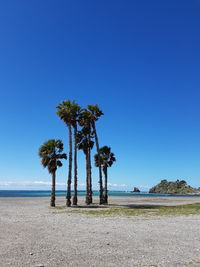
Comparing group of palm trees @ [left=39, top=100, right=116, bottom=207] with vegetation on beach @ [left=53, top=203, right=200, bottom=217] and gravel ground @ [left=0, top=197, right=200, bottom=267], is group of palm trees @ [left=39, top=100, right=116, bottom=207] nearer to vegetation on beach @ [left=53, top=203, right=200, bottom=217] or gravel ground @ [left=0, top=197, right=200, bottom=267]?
vegetation on beach @ [left=53, top=203, right=200, bottom=217]

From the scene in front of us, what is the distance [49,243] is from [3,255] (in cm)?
264

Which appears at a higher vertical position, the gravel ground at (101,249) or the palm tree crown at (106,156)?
the palm tree crown at (106,156)

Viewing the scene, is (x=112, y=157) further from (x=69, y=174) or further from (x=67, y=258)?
(x=67, y=258)

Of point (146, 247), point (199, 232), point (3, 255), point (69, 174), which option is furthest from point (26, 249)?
point (69, 174)

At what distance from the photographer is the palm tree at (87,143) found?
4081cm

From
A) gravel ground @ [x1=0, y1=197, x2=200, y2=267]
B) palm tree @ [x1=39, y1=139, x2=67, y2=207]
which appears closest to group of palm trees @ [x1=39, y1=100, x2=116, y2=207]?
palm tree @ [x1=39, y1=139, x2=67, y2=207]

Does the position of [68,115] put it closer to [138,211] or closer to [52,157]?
[52,157]

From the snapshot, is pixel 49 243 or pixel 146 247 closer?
pixel 146 247

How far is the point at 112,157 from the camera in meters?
47.8

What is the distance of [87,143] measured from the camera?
42.3m

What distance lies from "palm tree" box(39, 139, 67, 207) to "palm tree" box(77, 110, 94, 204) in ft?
14.7

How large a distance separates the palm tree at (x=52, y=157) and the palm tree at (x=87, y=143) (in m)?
4.50

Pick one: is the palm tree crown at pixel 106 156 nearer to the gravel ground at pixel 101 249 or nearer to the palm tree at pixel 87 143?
the palm tree at pixel 87 143

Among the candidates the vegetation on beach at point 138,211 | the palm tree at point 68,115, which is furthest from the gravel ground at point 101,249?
the palm tree at point 68,115
